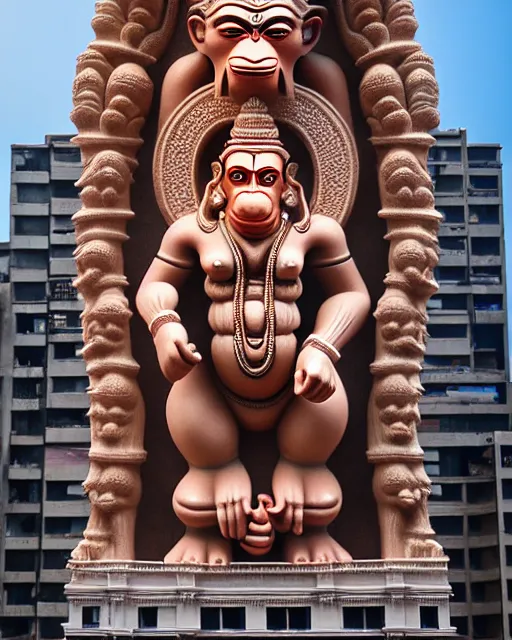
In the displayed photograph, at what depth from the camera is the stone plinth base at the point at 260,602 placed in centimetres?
416

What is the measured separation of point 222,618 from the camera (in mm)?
4199

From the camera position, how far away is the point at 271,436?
4.44m

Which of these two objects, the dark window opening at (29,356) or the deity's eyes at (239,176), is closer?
the deity's eyes at (239,176)

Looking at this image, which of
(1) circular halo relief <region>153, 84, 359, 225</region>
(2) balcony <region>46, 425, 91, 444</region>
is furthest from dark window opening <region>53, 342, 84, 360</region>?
(1) circular halo relief <region>153, 84, 359, 225</region>

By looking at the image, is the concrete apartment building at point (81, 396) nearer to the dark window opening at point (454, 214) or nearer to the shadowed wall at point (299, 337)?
the dark window opening at point (454, 214)

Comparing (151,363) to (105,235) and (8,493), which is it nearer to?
(105,235)

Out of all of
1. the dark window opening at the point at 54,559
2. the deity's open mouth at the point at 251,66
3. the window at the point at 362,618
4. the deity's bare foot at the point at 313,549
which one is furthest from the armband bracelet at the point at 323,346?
the dark window opening at the point at 54,559

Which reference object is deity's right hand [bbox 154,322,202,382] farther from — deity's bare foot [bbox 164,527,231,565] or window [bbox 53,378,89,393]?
window [bbox 53,378,89,393]

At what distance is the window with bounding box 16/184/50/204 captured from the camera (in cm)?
952

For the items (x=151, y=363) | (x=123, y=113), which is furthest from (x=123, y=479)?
(x=123, y=113)

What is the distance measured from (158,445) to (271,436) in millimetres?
476

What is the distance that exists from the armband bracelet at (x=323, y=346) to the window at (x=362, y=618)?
3.16 ft

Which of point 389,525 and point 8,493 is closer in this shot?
point 389,525

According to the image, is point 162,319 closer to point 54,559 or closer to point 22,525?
point 54,559
